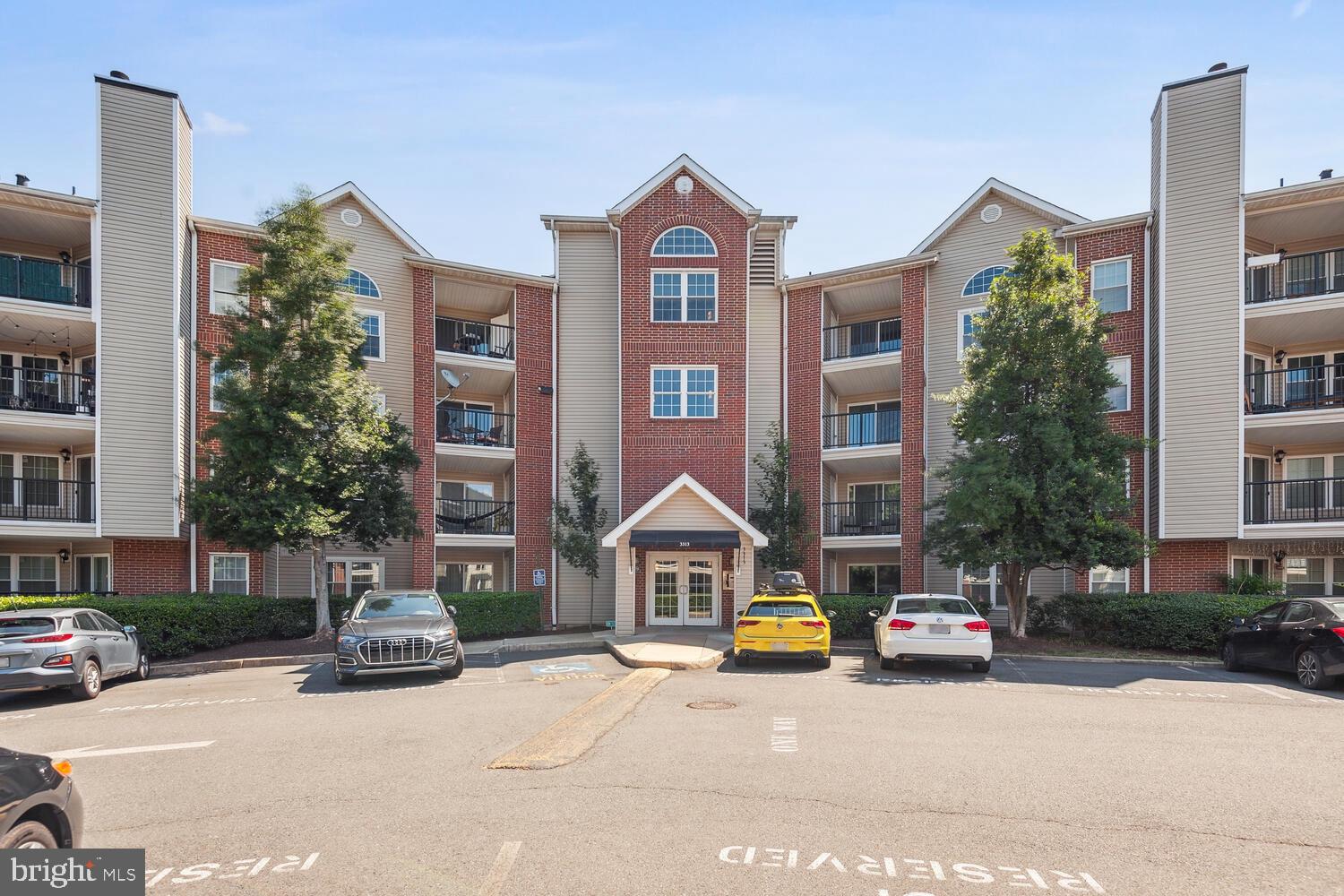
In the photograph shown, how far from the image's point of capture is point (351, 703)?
11.9 metres

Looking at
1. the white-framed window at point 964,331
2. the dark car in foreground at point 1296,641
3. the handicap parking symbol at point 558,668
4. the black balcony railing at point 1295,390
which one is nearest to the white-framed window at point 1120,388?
the black balcony railing at point 1295,390

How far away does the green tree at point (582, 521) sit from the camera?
2389cm

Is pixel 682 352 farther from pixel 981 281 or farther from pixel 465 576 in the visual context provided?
pixel 465 576

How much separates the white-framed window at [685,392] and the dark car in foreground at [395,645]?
11105mm

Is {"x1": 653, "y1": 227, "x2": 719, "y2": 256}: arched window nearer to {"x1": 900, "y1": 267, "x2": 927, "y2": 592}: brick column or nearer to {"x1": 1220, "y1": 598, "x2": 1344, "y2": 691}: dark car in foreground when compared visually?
{"x1": 900, "y1": 267, "x2": 927, "y2": 592}: brick column

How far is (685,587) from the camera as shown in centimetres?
2388

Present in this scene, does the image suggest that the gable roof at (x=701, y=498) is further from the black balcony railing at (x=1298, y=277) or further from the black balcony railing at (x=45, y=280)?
the black balcony railing at (x=45, y=280)

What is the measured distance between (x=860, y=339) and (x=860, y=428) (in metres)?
2.97

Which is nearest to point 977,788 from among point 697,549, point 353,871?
point 353,871

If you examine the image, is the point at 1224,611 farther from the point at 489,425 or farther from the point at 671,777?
the point at 489,425

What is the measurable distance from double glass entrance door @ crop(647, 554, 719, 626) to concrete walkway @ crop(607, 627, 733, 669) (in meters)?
0.97

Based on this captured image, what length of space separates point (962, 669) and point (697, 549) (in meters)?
9.23

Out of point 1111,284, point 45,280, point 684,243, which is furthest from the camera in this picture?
point 684,243

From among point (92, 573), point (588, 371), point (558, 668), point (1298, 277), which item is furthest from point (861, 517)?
point (92, 573)
